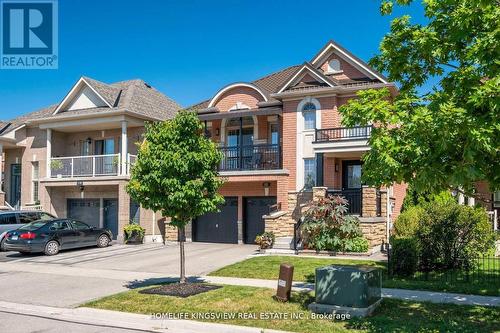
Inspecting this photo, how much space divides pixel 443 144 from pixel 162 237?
775 inches

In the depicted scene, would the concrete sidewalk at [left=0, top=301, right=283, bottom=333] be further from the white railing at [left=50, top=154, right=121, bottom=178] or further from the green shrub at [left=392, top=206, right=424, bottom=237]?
the white railing at [left=50, top=154, right=121, bottom=178]

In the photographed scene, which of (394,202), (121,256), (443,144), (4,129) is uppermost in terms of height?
(4,129)

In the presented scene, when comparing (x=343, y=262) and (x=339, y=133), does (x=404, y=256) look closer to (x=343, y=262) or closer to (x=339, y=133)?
(x=343, y=262)

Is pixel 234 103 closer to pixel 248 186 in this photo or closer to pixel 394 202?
pixel 248 186

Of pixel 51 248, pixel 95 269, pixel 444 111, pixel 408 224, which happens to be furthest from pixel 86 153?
pixel 444 111

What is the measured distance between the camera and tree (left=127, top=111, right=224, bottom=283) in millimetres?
11797

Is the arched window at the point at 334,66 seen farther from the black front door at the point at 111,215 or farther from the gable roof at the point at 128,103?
the black front door at the point at 111,215

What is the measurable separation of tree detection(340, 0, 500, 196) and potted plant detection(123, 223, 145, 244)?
1688cm

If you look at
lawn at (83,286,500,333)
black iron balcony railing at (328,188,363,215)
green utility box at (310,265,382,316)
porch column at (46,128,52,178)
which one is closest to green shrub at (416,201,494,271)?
lawn at (83,286,500,333)

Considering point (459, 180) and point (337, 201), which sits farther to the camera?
point (337, 201)

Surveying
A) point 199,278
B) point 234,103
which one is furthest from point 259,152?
point 199,278

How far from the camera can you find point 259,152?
23.6 metres

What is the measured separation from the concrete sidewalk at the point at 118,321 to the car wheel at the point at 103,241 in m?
11.7

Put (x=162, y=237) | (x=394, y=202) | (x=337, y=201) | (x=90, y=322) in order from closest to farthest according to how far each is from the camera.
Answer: (x=90, y=322) → (x=337, y=201) → (x=394, y=202) → (x=162, y=237)
